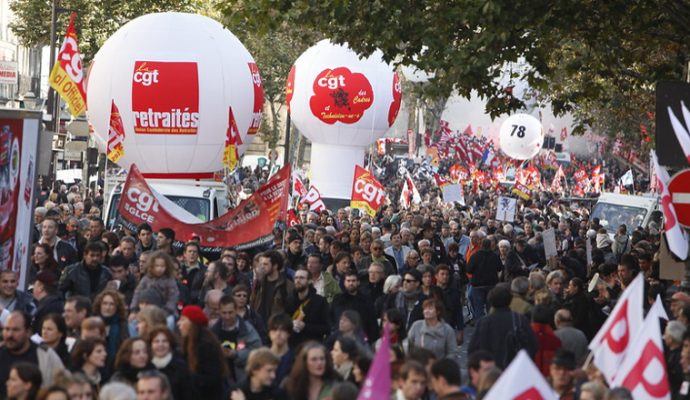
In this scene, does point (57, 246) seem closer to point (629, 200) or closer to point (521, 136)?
point (629, 200)

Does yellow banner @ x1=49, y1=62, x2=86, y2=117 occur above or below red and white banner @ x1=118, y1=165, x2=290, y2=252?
above

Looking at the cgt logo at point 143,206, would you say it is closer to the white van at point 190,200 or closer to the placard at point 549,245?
the white van at point 190,200

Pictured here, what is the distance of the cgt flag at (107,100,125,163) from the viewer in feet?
89.8

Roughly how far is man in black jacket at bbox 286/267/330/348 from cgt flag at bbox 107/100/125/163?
12870 mm

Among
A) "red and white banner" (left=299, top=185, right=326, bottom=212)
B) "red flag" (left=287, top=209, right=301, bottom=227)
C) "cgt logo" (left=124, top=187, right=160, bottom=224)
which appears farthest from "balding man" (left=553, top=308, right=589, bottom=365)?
"red and white banner" (left=299, top=185, right=326, bottom=212)

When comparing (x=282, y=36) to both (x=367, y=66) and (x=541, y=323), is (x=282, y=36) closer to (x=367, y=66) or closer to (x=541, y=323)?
(x=367, y=66)

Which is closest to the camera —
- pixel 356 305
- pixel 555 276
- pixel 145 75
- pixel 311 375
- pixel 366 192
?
pixel 311 375

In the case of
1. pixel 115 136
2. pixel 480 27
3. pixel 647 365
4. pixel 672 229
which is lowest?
pixel 647 365

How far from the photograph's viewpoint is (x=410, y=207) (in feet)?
131

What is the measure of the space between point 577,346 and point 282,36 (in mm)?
47821

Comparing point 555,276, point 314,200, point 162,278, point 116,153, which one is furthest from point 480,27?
point 314,200

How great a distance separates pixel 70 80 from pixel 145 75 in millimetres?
1699

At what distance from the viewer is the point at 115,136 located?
91.6ft

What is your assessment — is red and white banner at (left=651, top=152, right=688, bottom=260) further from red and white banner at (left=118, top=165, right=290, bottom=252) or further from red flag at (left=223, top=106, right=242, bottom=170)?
red flag at (left=223, top=106, right=242, bottom=170)
